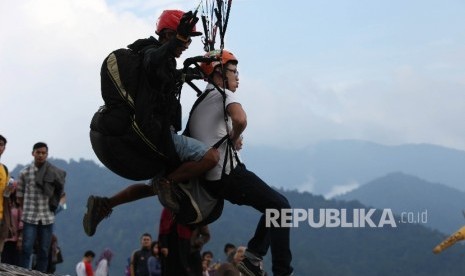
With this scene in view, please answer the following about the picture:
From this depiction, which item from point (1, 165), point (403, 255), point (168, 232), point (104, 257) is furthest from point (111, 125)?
point (403, 255)

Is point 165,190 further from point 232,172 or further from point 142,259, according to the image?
point 142,259

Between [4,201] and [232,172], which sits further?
[4,201]

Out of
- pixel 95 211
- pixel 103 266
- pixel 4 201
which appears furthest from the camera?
pixel 103 266

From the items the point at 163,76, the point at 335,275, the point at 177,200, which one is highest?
the point at 335,275

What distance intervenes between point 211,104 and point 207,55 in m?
0.47

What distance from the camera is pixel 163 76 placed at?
9344 mm

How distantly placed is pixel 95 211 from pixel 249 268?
1588 millimetres

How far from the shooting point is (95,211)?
10430 mm

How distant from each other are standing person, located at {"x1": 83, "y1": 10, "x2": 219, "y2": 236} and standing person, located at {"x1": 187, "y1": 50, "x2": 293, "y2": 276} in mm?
174

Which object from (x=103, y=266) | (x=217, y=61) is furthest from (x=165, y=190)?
(x=103, y=266)

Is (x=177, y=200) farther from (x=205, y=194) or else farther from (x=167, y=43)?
(x=167, y=43)

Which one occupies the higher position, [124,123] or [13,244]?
[13,244]

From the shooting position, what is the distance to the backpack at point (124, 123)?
31.0 ft

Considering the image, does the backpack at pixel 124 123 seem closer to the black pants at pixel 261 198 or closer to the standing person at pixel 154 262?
the black pants at pixel 261 198
